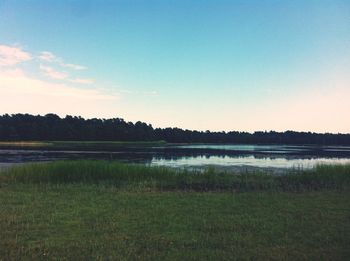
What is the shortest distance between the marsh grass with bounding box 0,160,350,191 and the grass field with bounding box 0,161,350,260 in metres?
2.22

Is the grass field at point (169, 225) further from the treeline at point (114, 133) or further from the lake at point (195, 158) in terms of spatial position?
the treeline at point (114, 133)

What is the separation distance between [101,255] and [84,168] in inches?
517

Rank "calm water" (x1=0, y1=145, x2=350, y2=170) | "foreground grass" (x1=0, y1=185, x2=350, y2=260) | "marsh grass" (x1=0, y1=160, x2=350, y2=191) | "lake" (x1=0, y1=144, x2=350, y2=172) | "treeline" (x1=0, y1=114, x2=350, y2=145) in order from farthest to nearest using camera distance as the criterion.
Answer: "treeline" (x1=0, y1=114, x2=350, y2=145) → "calm water" (x1=0, y1=145, x2=350, y2=170) → "lake" (x1=0, y1=144, x2=350, y2=172) → "marsh grass" (x1=0, y1=160, x2=350, y2=191) → "foreground grass" (x1=0, y1=185, x2=350, y2=260)

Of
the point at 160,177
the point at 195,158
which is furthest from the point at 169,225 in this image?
the point at 195,158

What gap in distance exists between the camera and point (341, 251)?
237 inches

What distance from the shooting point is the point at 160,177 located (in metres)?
18.3

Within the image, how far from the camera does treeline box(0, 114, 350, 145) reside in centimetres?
10302

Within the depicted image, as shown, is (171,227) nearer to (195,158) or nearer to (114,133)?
(195,158)

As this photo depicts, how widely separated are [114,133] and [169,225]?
356ft

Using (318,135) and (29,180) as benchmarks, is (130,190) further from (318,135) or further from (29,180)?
(318,135)

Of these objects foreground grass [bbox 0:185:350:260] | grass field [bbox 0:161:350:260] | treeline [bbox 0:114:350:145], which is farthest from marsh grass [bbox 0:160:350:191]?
treeline [bbox 0:114:350:145]

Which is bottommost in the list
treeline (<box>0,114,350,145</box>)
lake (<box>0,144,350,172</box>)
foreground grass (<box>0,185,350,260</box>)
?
foreground grass (<box>0,185,350,260</box>)

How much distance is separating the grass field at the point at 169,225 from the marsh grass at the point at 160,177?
2222 millimetres

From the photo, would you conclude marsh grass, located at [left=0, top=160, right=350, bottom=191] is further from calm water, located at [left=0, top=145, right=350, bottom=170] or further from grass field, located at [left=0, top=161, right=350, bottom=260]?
calm water, located at [left=0, top=145, right=350, bottom=170]
